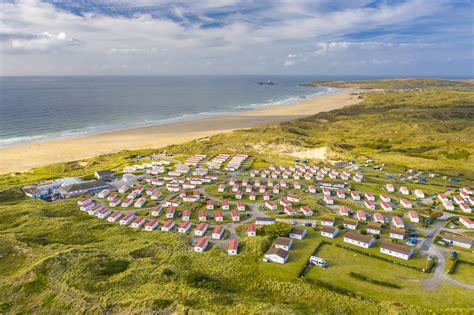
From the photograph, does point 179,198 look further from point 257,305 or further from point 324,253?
point 257,305

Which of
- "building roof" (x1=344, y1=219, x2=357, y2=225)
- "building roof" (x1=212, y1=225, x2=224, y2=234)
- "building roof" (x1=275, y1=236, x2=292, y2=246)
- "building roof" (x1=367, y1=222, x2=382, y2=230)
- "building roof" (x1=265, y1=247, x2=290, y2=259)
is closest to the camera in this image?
"building roof" (x1=265, y1=247, x2=290, y2=259)

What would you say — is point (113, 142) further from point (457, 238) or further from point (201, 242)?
point (457, 238)

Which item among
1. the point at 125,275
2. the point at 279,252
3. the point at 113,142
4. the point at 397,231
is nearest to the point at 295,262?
the point at 279,252

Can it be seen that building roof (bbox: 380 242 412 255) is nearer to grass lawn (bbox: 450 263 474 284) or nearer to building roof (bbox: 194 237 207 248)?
grass lawn (bbox: 450 263 474 284)

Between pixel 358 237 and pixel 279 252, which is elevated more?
pixel 279 252

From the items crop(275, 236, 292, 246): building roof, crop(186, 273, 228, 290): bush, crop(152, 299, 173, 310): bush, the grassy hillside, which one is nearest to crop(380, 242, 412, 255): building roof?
the grassy hillside
